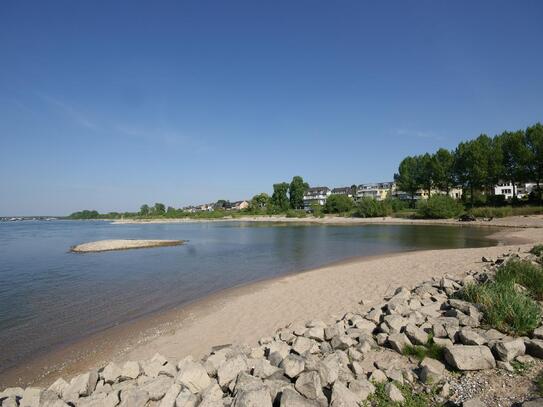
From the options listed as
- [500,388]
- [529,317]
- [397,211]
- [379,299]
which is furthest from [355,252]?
[397,211]

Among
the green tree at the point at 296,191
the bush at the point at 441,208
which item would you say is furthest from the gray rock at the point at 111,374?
the green tree at the point at 296,191

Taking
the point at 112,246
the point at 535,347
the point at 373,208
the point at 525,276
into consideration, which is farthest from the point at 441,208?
the point at 535,347

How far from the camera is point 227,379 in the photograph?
5539 mm

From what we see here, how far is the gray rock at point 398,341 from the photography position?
6.25 meters

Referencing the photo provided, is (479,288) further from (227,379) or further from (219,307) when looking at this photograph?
(219,307)

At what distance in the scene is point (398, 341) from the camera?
631 cm

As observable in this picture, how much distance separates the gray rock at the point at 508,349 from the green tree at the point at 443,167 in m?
80.2

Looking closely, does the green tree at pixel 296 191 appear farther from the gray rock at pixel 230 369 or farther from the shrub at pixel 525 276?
the gray rock at pixel 230 369

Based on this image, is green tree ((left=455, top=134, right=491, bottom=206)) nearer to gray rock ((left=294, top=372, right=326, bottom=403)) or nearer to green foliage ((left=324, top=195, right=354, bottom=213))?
green foliage ((left=324, top=195, right=354, bottom=213))

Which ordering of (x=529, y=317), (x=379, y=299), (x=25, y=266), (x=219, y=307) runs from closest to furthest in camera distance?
(x=529, y=317) < (x=379, y=299) < (x=219, y=307) < (x=25, y=266)

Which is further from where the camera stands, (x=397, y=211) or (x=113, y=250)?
(x=397, y=211)

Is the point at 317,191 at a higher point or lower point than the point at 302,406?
higher

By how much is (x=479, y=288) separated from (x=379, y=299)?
11.1ft

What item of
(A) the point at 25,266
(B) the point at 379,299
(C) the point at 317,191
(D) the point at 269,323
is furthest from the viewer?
(C) the point at 317,191
